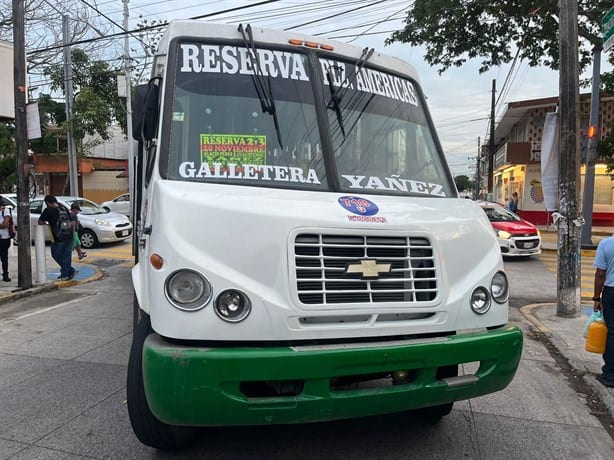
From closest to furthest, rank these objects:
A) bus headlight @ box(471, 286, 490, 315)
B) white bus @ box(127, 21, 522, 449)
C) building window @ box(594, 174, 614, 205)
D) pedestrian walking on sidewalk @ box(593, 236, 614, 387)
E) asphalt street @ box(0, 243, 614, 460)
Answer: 1. white bus @ box(127, 21, 522, 449)
2. bus headlight @ box(471, 286, 490, 315)
3. asphalt street @ box(0, 243, 614, 460)
4. pedestrian walking on sidewalk @ box(593, 236, 614, 387)
5. building window @ box(594, 174, 614, 205)

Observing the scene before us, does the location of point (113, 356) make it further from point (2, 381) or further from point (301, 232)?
point (301, 232)

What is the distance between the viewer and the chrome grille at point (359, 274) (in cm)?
284

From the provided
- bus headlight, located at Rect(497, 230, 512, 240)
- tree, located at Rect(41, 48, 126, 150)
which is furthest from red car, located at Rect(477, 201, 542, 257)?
tree, located at Rect(41, 48, 126, 150)

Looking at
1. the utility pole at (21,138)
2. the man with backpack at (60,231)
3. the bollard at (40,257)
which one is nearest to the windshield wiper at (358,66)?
the utility pole at (21,138)

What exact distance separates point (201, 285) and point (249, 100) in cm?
144

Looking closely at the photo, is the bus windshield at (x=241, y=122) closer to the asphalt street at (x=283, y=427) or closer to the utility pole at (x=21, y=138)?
the asphalt street at (x=283, y=427)

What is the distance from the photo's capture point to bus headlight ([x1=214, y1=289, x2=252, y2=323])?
2.66m

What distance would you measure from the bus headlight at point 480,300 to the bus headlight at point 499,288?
0.07 metres

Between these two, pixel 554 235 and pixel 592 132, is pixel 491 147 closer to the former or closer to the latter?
pixel 554 235

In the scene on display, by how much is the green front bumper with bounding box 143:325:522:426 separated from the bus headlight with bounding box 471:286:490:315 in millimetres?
309

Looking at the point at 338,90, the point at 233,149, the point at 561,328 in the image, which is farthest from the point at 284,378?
the point at 561,328

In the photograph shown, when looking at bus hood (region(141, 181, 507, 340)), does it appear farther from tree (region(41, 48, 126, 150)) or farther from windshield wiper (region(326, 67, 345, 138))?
tree (region(41, 48, 126, 150))

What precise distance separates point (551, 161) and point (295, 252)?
6.43m

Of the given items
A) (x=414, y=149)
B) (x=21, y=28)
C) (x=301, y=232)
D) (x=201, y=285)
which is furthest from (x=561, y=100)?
(x=21, y=28)
